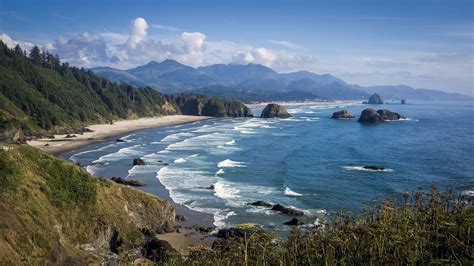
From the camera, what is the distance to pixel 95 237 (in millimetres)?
29656

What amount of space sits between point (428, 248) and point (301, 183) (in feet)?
141

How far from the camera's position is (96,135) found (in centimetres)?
10681

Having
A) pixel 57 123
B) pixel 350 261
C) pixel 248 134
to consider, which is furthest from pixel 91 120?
pixel 350 261

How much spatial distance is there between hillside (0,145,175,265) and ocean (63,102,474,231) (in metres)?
8.55

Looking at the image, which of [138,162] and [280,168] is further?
[138,162]

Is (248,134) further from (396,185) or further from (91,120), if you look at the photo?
(396,185)

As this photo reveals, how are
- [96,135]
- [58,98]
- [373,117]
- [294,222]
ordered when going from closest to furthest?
[294,222] < [96,135] < [58,98] < [373,117]

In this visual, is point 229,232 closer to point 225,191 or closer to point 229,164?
point 225,191

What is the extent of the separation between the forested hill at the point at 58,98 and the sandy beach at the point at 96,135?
16.5 feet

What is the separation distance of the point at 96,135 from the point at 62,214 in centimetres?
8106

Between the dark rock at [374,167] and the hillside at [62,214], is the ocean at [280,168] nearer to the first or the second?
the dark rock at [374,167]

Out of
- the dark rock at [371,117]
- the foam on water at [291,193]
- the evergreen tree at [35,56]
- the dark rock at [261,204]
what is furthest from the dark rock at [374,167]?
the evergreen tree at [35,56]

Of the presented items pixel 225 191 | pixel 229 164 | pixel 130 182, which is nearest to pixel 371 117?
pixel 229 164

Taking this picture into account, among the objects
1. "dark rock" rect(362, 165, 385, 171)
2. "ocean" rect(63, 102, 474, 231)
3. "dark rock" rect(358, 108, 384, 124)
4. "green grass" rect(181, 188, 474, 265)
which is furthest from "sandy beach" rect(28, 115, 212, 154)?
"green grass" rect(181, 188, 474, 265)
